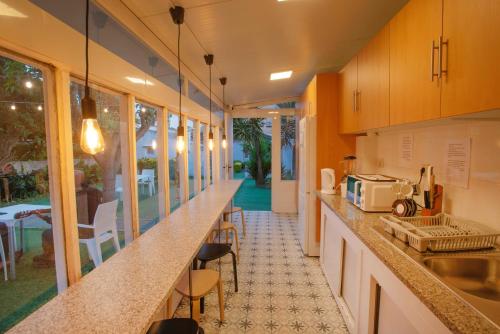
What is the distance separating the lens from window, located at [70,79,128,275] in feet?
4.75

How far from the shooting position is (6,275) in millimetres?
1381

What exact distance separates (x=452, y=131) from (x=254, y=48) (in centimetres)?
196

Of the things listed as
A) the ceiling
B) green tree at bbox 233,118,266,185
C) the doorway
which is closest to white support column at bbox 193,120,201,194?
the ceiling

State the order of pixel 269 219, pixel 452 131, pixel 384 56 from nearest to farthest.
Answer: pixel 452 131
pixel 384 56
pixel 269 219

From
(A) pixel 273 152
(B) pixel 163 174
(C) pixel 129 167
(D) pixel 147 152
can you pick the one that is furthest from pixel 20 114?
(A) pixel 273 152

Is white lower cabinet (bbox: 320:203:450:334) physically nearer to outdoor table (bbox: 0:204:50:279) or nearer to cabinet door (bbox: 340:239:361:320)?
cabinet door (bbox: 340:239:361:320)

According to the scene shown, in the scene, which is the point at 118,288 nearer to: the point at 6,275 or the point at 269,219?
the point at 6,275

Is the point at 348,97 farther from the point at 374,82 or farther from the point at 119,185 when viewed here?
the point at 119,185

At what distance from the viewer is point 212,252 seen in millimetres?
2498

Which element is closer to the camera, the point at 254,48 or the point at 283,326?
the point at 283,326

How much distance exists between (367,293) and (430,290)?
2.16ft

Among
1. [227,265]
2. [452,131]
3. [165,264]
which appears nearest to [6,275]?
[165,264]

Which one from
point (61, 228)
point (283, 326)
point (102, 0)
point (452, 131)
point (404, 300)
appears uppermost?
point (102, 0)

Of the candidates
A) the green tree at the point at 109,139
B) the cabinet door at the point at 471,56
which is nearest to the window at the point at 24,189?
the green tree at the point at 109,139
